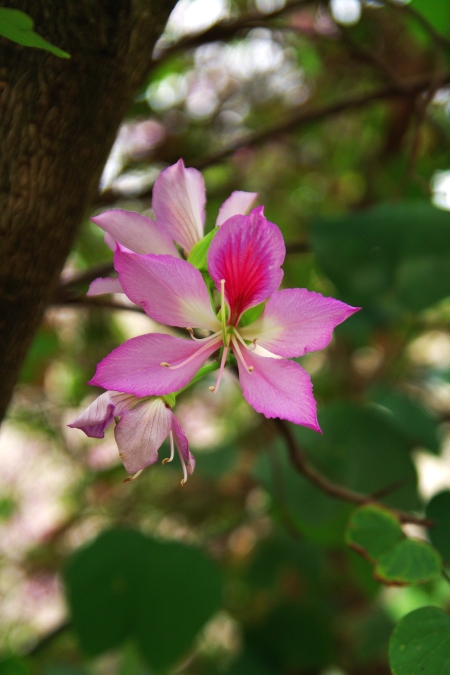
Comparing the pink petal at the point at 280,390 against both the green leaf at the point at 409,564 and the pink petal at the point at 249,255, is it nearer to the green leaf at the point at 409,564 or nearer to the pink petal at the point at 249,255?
the pink petal at the point at 249,255

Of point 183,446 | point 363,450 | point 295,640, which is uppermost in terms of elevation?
point 183,446

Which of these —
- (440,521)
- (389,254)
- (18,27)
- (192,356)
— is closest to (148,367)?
(192,356)

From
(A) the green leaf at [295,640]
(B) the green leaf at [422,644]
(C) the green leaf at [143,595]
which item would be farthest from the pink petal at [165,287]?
(A) the green leaf at [295,640]

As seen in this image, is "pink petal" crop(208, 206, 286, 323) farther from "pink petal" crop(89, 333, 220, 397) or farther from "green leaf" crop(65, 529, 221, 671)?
"green leaf" crop(65, 529, 221, 671)

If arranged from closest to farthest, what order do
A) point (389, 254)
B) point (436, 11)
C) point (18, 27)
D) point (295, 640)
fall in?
point (18, 27)
point (389, 254)
point (436, 11)
point (295, 640)

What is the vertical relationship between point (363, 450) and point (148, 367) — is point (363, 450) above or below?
below

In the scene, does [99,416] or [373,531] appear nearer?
[99,416]

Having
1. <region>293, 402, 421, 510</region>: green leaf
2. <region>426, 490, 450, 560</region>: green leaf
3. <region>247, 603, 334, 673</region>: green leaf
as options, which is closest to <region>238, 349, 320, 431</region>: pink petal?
<region>426, 490, 450, 560</region>: green leaf

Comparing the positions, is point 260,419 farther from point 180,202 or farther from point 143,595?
point 180,202
